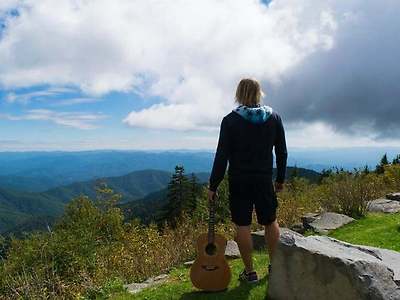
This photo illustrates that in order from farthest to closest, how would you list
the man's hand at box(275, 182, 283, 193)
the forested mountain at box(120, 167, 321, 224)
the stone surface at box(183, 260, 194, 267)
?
1. the forested mountain at box(120, 167, 321, 224)
2. the stone surface at box(183, 260, 194, 267)
3. the man's hand at box(275, 182, 283, 193)

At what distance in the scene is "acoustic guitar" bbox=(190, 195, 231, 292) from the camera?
238 inches

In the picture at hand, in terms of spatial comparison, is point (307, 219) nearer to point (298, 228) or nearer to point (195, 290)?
point (298, 228)

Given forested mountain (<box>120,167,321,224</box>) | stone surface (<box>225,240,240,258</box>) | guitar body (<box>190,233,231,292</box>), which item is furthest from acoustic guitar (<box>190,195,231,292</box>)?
stone surface (<box>225,240,240,258</box>)

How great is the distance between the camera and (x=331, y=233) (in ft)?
35.7

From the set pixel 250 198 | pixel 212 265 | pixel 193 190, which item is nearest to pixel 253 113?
pixel 250 198

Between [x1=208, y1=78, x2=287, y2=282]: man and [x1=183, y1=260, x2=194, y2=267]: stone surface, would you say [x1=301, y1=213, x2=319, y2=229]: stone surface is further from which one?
[x1=208, y1=78, x2=287, y2=282]: man

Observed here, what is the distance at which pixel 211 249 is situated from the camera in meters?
6.15

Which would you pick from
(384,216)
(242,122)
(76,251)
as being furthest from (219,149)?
(76,251)

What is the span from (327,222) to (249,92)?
6.74 metres

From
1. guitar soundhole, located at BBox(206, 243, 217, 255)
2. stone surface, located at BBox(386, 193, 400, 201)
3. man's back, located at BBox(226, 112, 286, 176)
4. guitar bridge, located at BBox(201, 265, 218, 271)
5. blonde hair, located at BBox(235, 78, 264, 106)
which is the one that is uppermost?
blonde hair, located at BBox(235, 78, 264, 106)

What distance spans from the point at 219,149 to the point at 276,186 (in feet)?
3.64

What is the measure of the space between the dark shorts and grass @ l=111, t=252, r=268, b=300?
0.87 meters

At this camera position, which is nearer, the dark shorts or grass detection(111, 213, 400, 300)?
the dark shorts

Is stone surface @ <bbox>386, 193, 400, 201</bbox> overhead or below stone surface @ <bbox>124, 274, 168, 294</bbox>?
overhead
